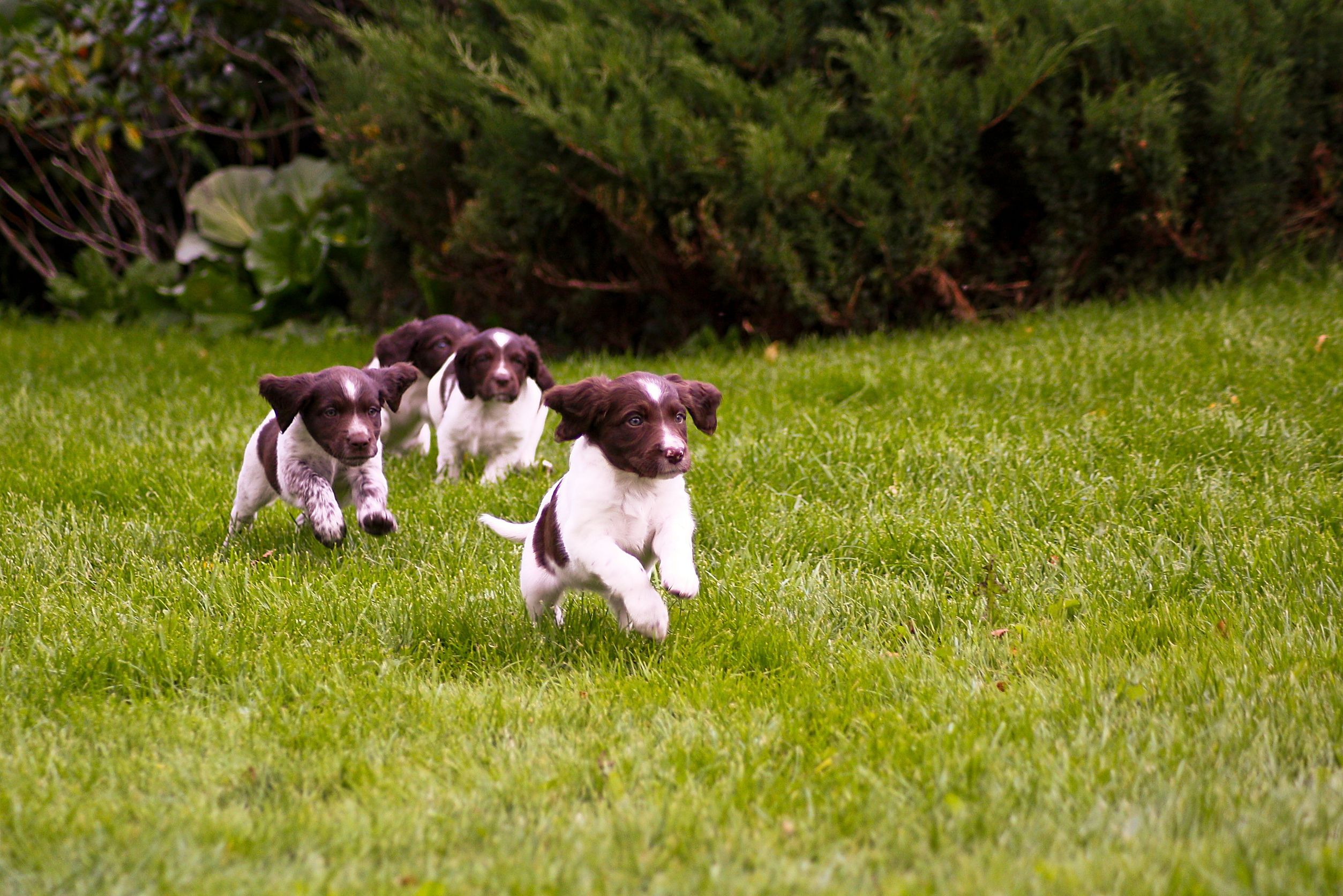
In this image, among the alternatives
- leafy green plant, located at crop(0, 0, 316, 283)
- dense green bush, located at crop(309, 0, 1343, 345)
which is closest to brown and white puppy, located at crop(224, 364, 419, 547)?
dense green bush, located at crop(309, 0, 1343, 345)

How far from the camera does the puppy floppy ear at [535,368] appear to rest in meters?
6.05

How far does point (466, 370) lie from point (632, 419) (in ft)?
8.49

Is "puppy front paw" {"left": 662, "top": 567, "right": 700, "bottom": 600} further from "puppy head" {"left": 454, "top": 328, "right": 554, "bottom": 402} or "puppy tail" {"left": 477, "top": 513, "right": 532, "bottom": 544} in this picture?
"puppy head" {"left": 454, "top": 328, "right": 554, "bottom": 402}

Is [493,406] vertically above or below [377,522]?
below

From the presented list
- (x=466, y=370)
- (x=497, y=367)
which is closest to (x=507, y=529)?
(x=497, y=367)

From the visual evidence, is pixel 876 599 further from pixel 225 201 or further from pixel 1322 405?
pixel 225 201

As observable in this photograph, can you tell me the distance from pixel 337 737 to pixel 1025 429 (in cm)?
395

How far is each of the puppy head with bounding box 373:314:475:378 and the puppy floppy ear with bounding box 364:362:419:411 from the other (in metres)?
1.66

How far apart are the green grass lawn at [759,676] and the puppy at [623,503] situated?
22 centimetres

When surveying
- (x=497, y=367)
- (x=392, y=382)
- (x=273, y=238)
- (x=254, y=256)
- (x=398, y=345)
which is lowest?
(x=254, y=256)

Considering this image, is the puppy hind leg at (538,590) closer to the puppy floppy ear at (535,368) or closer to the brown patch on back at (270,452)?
the brown patch on back at (270,452)

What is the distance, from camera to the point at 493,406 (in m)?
5.98

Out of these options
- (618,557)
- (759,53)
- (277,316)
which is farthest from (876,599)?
(277,316)

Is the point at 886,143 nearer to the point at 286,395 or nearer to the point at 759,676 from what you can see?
the point at 286,395
